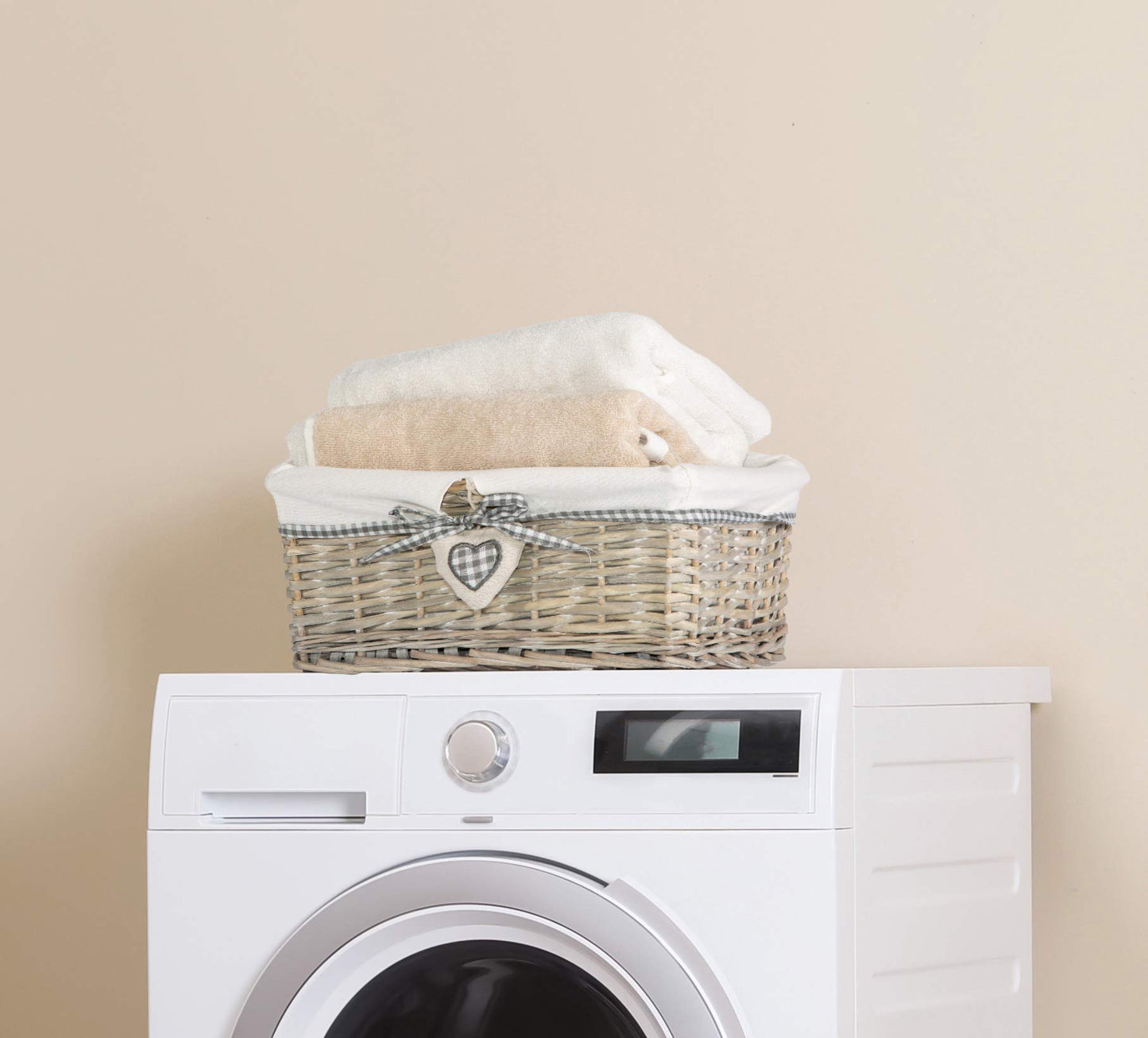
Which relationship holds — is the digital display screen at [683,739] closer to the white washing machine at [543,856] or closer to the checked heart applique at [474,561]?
the white washing machine at [543,856]

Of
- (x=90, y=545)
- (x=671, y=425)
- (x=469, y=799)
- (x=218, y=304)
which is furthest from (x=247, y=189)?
(x=469, y=799)

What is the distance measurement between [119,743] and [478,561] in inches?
37.5

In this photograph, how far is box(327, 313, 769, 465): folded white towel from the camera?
42.7 inches

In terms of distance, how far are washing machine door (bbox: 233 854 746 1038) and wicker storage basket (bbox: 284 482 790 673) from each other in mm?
210

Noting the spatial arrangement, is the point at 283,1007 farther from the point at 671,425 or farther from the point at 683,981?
the point at 671,425

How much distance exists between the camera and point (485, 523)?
105 cm

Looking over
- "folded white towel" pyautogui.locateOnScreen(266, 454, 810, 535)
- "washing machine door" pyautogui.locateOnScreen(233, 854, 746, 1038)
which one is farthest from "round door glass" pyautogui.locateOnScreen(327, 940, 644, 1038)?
"folded white towel" pyautogui.locateOnScreen(266, 454, 810, 535)

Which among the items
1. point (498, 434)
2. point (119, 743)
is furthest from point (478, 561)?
point (119, 743)

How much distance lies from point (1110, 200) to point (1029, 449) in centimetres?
29

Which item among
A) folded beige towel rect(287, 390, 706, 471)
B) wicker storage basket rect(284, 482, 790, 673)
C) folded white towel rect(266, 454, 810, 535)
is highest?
folded beige towel rect(287, 390, 706, 471)

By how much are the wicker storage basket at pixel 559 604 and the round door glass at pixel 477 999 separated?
0.25m

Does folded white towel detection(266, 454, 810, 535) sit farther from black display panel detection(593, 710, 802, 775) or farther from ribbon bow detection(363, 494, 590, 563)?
black display panel detection(593, 710, 802, 775)

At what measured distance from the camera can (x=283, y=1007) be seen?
0.95m

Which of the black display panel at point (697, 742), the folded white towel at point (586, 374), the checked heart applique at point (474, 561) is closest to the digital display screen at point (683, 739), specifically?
the black display panel at point (697, 742)
